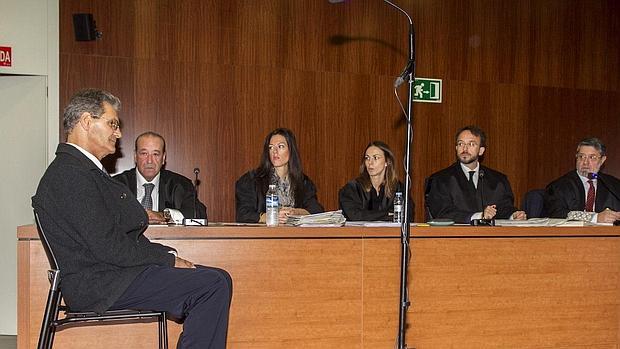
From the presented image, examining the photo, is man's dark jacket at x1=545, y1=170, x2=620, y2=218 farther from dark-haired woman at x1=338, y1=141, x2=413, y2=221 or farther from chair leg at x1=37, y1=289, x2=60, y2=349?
chair leg at x1=37, y1=289, x2=60, y2=349

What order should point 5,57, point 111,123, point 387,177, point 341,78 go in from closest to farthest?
1. point 111,123
2. point 387,177
3. point 5,57
4. point 341,78

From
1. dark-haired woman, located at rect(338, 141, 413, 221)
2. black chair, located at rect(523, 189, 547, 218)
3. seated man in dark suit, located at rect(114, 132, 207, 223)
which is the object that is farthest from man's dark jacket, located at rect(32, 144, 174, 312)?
black chair, located at rect(523, 189, 547, 218)

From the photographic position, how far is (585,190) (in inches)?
203

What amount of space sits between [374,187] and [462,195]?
59 centimetres

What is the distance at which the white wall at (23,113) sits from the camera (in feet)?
16.9

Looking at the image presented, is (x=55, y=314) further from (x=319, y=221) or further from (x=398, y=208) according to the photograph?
(x=398, y=208)

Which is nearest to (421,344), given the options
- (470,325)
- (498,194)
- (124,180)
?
(470,325)

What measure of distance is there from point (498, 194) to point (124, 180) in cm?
241

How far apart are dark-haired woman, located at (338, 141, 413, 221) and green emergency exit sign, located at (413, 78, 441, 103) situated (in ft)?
4.62

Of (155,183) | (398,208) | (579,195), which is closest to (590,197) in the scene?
(579,195)

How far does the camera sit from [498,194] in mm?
5059

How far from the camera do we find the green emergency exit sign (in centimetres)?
615

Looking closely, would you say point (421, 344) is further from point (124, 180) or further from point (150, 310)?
point (124, 180)

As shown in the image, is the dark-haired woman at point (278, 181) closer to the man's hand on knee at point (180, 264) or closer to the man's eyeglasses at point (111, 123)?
the man's hand on knee at point (180, 264)
